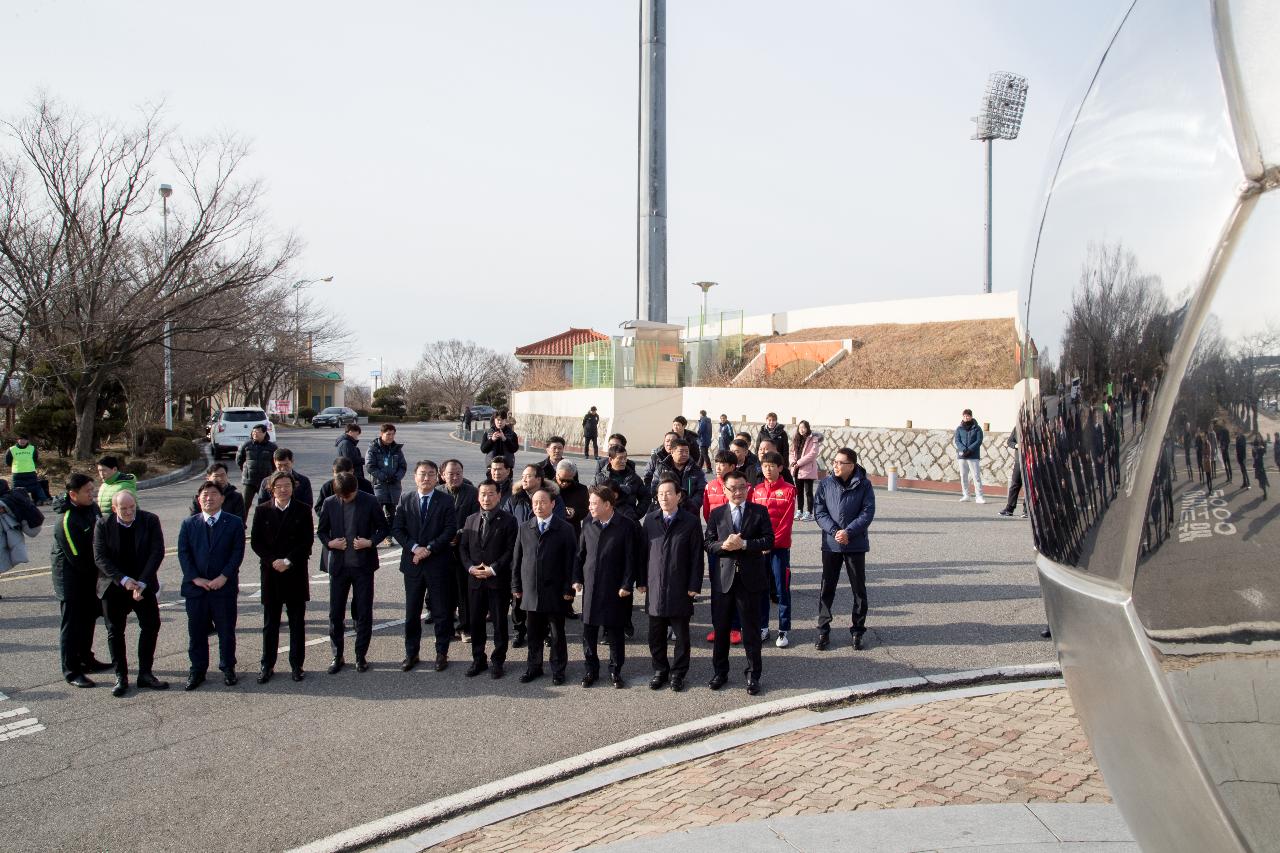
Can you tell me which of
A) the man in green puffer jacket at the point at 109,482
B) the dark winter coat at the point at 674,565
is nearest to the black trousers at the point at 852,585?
the dark winter coat at the point at 674,565

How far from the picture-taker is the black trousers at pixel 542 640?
7.48 metres

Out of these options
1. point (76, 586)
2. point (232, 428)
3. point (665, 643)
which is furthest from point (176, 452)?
point (665, 643)

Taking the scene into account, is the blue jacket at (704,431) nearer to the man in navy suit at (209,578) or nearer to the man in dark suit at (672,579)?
the man in dark suit at (672,579)

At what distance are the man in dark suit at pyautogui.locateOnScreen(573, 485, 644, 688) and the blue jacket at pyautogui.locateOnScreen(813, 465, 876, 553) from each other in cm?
164

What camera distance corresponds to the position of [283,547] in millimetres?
7699

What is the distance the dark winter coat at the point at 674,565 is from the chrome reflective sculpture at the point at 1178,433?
5.06 m

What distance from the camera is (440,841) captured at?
4832mm

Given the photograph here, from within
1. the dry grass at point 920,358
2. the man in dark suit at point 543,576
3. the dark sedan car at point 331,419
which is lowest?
the man in dark suit at point 543,576

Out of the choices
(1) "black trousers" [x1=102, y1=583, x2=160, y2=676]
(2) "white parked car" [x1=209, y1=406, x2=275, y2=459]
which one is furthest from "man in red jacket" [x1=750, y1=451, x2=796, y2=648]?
(2) "white parked car" [x1=209, y1=406, x2=275, y2=459]

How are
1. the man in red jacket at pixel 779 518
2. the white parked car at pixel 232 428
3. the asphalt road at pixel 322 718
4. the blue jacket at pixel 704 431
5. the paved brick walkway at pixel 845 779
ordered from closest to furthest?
1. the paved brick walkway at pixel 845 779
2. the asphalt road at pixel 322 718
3. the man in red jacket at pixel 779 518
4. the blue jacket at pixel 704 431
5. the white parked car at pixel 232 428

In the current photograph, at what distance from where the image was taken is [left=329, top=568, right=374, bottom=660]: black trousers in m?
7.64

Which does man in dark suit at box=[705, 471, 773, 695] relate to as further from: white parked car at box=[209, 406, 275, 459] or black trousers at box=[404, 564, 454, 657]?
white parked car at box=[209, 406, 275, 459]

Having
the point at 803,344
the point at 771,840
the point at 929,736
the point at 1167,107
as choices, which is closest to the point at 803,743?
the point at 929,736

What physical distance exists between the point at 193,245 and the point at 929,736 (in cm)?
2390
